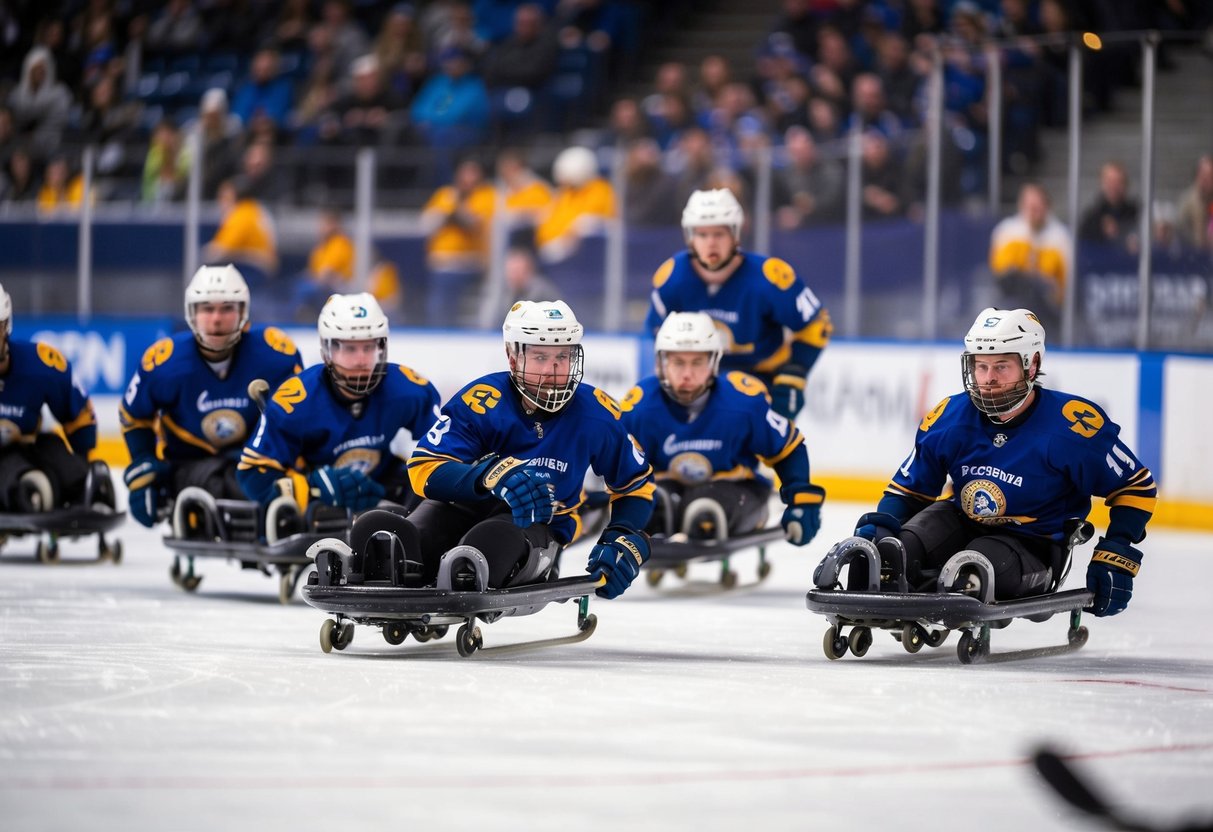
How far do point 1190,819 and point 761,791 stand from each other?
3.23 feet

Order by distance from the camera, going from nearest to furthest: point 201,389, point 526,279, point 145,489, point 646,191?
point 145,489, point 201,389, point 646,191, point 526,279

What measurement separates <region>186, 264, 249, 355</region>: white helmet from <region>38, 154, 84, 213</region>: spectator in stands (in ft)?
17.8

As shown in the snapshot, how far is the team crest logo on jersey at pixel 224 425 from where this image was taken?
9.38 metres

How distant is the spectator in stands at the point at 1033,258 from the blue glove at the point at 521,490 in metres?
5.97

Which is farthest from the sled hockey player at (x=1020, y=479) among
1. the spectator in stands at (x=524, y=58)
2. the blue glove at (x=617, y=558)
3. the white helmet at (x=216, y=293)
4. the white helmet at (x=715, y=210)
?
the spectator in stands at (x=524, y=58)

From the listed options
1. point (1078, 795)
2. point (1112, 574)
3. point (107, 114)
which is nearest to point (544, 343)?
point (1112, 574)

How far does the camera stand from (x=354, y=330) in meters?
8.28

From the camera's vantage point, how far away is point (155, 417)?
9.51 m

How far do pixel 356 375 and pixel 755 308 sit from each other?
2588 millimetres

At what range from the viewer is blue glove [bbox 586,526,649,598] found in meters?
7.01

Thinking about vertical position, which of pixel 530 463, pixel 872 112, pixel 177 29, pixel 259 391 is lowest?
pixel 530 463

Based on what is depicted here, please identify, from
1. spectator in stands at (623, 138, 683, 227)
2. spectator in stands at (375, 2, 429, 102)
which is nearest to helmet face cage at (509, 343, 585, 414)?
spectator in stands at (623, 138, 683, 227)

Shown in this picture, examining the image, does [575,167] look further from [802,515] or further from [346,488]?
[346,488]

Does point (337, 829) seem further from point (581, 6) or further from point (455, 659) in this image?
point (581, 6)
